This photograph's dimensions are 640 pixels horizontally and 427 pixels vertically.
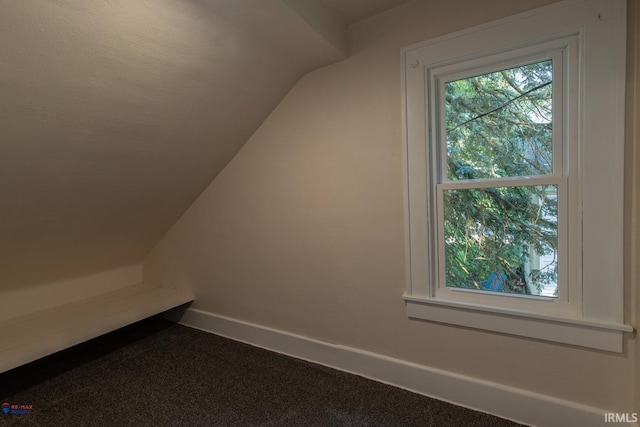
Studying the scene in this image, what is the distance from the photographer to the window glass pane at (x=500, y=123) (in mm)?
1340

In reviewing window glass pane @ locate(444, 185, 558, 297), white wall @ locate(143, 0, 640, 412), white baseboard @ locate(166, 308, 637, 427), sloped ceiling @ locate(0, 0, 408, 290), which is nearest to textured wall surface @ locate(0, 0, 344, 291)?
sloped ceiling @ locate(0, 0, 408, 290)

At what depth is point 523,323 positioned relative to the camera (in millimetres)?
1367

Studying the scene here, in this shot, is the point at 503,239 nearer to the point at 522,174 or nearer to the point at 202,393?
the point at 522,174

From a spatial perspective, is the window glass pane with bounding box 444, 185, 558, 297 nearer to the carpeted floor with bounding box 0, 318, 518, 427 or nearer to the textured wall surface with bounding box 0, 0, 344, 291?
the carpeted floor with bounding box 0, 318, 518, 427

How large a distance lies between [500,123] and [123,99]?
5.90 ft

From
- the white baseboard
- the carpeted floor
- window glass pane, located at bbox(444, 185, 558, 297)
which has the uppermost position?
window glass pane, located at bbox(444, 185, 558, 297)

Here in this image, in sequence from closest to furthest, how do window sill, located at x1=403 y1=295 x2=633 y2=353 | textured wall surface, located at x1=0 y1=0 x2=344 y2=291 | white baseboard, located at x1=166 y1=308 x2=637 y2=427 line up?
textured wall surface, located at x1=0 y1=0 x2=344 y2=291
window sill, located at x1=403 y1=295 x2=633 y2=353
white baseboard, located at x1=166 y1=308 x2=637 y2=427

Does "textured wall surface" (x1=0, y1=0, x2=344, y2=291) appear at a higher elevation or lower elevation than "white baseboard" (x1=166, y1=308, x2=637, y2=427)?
higher

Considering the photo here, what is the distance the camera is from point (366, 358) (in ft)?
5.80

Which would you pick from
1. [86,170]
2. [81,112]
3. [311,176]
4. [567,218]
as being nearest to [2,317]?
[86,170]

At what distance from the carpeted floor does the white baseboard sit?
46 millimetres

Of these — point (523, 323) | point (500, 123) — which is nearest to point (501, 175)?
point (500, 123)

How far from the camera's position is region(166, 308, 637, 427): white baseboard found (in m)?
1.33

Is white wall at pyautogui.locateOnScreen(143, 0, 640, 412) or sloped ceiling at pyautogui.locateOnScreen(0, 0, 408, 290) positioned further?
white wall at pyautogui.locateOnScreen(143, 0, 640, 412)
